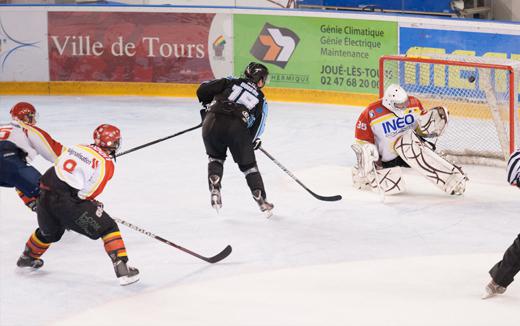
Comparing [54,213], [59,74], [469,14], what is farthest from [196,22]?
[54,213]

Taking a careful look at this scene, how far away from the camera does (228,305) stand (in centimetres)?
609

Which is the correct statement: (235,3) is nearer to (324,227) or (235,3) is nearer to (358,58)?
(358,58)

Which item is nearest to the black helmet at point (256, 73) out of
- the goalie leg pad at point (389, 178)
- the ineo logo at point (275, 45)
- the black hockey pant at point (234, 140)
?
the black hockey pant at point (234, 140)

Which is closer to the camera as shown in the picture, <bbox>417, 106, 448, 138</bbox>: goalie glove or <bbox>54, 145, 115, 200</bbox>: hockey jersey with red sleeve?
<bbox>54, 145, 115, 200</bbox>: hockey jersey with red sleeve

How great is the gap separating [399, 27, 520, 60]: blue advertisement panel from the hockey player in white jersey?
16.5ft

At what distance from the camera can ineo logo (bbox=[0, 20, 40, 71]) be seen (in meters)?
12.9

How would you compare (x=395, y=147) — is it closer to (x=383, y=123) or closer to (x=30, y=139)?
(x=383, y=123)

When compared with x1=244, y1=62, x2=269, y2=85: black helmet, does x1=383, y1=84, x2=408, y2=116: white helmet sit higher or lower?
lower

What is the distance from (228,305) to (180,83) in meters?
7.04

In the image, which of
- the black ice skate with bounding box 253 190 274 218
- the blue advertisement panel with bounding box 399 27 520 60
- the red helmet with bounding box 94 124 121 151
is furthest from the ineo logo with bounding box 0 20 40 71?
the red helmet with bounding box 94 124 121 151

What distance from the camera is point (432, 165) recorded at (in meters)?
8.50

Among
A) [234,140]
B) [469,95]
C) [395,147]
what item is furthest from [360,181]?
[469,95]

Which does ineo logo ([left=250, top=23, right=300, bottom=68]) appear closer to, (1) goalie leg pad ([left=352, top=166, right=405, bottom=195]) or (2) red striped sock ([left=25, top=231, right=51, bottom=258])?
(1) goalie leg pad ([left=352, top=166, right=405, bottom=195])

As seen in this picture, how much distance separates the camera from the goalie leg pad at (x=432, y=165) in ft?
27.8
